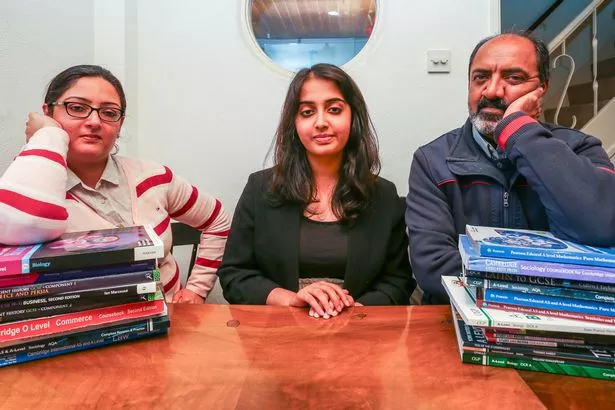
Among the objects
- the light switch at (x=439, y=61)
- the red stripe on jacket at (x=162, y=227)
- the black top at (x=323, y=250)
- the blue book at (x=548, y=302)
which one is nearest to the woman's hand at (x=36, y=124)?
the red stripe on jacket at (x=162, y=227)

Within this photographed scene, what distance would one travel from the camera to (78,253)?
2.47ft

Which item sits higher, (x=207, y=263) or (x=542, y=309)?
(x=542, y=309)

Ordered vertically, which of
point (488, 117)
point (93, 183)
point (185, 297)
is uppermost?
point (488, 117)

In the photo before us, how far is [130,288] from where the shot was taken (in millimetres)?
786

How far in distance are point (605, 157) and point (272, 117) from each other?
167cm

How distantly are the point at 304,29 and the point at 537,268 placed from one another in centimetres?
213

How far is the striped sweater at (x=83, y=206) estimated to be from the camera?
0.85 metres

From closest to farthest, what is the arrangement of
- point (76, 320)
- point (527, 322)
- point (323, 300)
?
point (527, 322), point (76, 320), point (323, 300)

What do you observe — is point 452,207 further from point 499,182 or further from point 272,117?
point 272,117

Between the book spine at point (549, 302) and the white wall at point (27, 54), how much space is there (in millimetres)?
1932

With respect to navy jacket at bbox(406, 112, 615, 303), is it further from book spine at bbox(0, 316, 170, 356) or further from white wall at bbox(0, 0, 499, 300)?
white wall at bbox(0, 0, 499, 300)

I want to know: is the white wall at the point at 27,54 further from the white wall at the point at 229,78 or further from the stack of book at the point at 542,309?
the stack of book at the point at 542,309

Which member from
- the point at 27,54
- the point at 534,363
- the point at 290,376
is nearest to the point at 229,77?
the point at 27,54

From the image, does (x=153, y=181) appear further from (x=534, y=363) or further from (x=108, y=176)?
(x=534, y=363)
